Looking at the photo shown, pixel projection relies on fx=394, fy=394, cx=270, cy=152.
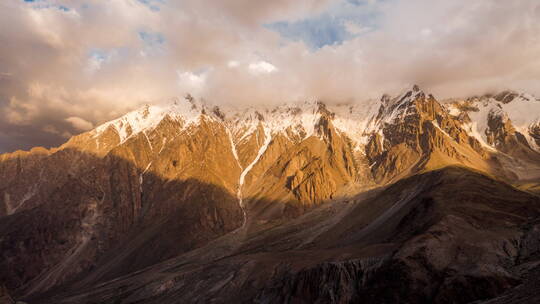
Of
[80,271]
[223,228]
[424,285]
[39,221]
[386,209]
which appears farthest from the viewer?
[39,221]

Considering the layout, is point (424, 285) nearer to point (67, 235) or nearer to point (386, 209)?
point (386, 209)

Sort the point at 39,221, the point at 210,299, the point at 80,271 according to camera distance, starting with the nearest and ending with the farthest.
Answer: the point at 210,299 → the point at 80,271 → the point at 39,221

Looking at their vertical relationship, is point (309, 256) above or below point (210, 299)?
above

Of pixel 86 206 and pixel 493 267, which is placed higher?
pixel 86 206

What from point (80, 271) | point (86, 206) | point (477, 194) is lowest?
point (80, 271)

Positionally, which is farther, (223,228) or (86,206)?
(86,206)

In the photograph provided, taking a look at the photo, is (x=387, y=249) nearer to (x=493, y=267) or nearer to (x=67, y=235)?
(x=493, y=267)

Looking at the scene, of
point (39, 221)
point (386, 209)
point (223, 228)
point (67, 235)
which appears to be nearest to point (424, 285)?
point (386, 209)

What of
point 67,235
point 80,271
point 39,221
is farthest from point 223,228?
point 39,221

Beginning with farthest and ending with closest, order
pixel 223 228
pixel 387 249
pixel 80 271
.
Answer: pixel 223 228 → pixel 80 271 → pixel 387 249
